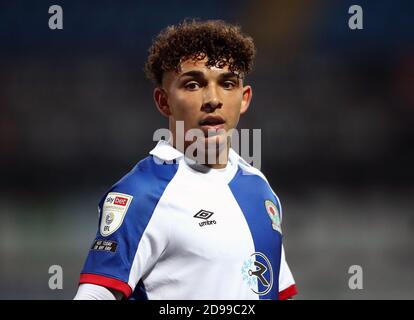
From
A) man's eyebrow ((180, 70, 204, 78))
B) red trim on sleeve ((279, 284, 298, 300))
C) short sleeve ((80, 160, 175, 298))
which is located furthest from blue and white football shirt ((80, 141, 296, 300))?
man's eyebrow ((180, 70, 204, 78))

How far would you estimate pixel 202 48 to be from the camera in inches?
91.2

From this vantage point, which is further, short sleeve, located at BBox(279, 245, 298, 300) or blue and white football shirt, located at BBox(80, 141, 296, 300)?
short sleeve, located at BBox(279, 245, 298, 300)

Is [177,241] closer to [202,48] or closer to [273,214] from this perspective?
[273,214]

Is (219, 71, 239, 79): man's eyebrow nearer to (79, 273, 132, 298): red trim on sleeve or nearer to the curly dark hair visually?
the curly dark hair

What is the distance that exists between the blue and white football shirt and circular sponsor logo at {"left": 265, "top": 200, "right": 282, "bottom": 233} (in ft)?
0.22

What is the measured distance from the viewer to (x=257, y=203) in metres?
2.37

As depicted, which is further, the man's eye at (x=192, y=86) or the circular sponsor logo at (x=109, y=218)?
the man's eye at (x=192, y=86)

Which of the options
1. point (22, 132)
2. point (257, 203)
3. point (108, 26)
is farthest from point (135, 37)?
point (257, 203)

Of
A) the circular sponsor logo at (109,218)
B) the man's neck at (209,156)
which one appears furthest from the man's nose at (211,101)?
the circular sponsor logo at (109,218)

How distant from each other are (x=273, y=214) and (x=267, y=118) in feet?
12.3

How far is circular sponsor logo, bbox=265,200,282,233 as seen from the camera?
7.77 ft

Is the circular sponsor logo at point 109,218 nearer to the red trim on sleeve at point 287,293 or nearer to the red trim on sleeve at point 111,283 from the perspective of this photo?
the red trim on sleeve at point 111,283

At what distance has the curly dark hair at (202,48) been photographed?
231 cm

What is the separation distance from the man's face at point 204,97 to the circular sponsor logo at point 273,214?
10.8 inches
